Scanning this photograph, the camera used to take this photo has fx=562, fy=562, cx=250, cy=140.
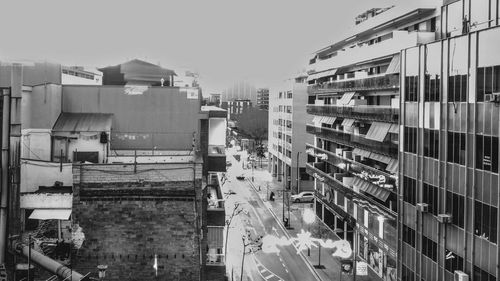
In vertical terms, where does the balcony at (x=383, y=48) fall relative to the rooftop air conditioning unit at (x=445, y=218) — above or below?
above

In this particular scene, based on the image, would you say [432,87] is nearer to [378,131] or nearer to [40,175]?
[378,131]

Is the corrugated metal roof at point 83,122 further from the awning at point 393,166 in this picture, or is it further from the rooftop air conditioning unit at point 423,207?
the awning at point 393,166

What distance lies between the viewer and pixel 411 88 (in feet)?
117

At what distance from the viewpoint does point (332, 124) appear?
189ft

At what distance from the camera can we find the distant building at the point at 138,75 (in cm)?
3512

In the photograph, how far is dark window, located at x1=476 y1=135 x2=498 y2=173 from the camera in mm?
25906

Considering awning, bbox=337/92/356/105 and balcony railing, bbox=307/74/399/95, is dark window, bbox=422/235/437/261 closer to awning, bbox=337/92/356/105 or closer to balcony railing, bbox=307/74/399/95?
balcony railing, bbox=307/74/399/95

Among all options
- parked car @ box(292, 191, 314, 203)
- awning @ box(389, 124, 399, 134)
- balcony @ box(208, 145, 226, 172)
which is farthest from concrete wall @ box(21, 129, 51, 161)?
parked car @ box(292, 191, 314, 203)

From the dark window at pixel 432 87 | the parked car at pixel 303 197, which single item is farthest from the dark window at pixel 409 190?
the parked car at pixel 303 197

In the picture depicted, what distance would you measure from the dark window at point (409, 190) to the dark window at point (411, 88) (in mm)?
5163

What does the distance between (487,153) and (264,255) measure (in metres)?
28.8

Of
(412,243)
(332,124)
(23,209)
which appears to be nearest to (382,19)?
(332,124)

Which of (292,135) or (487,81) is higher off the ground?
(487,81)

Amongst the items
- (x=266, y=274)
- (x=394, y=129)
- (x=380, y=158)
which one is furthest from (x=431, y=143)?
(x=266, y=274)
